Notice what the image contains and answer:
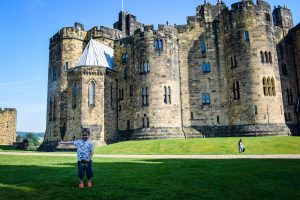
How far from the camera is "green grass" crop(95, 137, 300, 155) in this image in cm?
2431

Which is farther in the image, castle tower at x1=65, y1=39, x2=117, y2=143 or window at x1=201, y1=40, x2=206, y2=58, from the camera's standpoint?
window at x1=201, y1=40, x2=206, y2=58

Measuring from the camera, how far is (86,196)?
6922mm

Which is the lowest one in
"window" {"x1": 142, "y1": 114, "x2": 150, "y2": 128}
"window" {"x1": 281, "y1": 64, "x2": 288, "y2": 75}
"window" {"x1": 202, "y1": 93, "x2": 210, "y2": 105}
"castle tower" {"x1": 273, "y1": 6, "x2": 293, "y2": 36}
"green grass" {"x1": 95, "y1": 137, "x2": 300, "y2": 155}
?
"green grass" {"x1": 95, "y1": 137, "x2": 300, "y2": 155}

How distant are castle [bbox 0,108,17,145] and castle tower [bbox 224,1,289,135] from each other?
40926 millimetres

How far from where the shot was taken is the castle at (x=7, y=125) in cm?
5222

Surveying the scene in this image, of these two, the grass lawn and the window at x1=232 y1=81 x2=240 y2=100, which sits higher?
the window at x1=232 y1=81 x2=240 y2=100

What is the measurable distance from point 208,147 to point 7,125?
42346mm

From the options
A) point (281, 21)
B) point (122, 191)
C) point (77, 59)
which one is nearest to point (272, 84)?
point (281, 21)

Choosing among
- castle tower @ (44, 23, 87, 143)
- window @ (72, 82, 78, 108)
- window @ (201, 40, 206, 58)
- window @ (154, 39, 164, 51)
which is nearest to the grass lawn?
window @ (72, 82, 78, 108)

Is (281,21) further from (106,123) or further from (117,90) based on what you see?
(106,123)

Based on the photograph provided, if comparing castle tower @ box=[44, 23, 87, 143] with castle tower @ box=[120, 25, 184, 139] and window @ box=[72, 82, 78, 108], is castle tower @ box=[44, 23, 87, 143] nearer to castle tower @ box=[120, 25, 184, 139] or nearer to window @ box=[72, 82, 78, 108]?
window @ box=[72, 82, 78, 108]

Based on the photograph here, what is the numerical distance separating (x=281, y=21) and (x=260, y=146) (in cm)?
2461

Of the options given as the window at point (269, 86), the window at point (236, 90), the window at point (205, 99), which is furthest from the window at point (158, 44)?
the window at point (269, 86)

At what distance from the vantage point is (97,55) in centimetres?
3875
